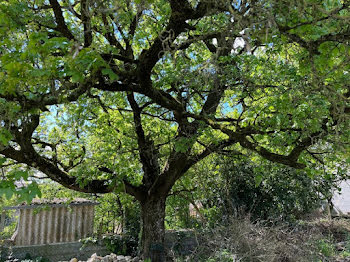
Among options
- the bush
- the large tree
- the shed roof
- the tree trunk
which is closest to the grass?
the tree trunk

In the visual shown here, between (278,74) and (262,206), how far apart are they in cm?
607

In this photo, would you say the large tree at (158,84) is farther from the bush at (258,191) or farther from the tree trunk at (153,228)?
the bush at (258,191)

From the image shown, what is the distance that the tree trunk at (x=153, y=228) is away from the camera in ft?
23.5

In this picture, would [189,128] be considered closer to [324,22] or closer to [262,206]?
[324,22]

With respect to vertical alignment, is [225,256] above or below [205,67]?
below

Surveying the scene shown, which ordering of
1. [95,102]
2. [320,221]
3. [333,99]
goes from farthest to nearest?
[320,221] → [95,102] → [333,99]

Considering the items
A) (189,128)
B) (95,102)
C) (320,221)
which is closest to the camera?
(189,128)

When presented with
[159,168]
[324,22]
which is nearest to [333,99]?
[324,22]

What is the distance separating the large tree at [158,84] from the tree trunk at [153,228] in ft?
0.08

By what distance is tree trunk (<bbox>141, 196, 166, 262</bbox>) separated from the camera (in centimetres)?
716

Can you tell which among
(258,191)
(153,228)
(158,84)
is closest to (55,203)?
(153,228)

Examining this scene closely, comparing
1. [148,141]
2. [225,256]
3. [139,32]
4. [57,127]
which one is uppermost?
[139,32]

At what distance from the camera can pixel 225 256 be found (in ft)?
18.6

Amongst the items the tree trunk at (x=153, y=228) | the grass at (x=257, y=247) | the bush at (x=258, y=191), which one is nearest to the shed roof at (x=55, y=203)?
the tree trunk at (x=153, y=228)
